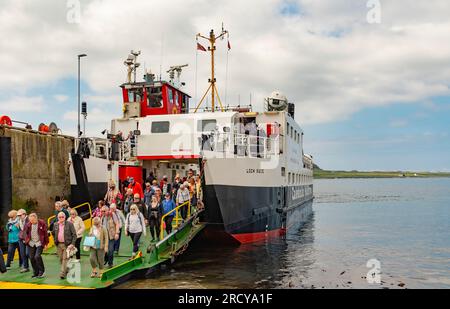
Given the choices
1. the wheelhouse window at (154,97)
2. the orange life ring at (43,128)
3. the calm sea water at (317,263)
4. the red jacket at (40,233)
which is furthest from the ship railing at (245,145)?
the orange life ring at (43,128)

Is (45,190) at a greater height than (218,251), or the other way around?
(45,190)

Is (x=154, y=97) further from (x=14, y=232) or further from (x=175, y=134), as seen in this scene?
(x=14, y=232)

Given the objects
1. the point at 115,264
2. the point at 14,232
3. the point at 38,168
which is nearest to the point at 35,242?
the point at 14,232

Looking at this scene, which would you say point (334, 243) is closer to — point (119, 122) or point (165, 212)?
point (165, 212)

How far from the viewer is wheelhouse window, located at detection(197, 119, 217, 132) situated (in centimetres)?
1859

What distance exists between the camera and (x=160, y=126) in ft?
62.6

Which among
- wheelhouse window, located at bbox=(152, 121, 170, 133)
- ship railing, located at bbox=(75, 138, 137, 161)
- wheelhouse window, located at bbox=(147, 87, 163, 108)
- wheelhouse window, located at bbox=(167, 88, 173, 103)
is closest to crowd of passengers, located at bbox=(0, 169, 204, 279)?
ship railing, located at bbox=(75, 138, 137, 161)

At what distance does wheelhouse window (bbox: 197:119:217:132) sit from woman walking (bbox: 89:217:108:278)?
28.9 feet

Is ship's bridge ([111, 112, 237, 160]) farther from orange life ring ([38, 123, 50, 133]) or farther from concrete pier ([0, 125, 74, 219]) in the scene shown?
orange life ring ([38, 123, 50, 133])

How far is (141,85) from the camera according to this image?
2272cm

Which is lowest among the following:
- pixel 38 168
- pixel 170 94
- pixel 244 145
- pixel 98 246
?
pixel 98 246

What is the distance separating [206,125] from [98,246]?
9.44 meters
